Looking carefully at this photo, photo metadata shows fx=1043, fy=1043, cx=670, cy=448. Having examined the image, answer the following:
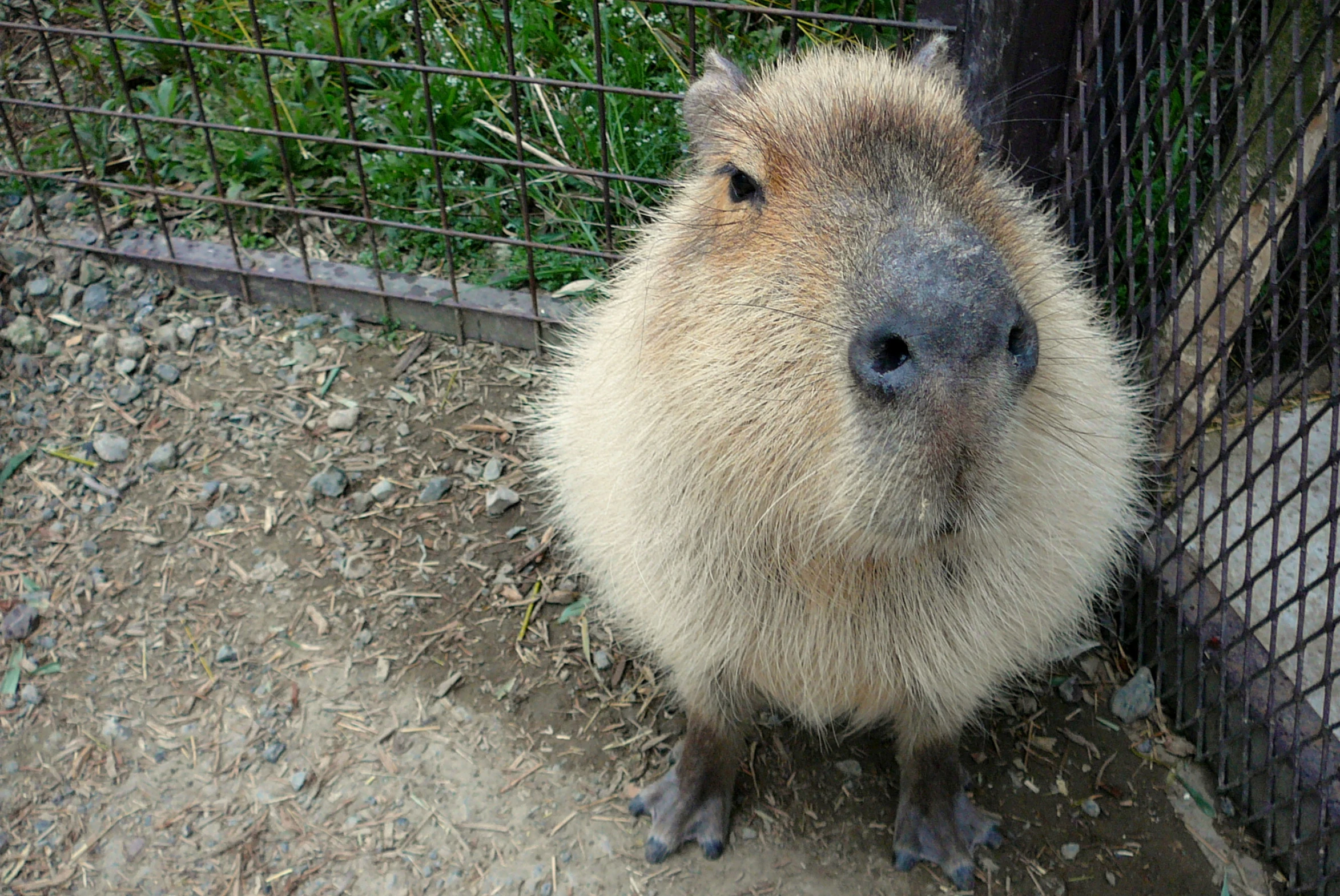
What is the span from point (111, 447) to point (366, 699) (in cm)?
127

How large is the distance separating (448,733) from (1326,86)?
244 centimetres

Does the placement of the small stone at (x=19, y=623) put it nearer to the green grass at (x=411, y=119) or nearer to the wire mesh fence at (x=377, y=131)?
the wire mesh fence at (x=377, y=131)

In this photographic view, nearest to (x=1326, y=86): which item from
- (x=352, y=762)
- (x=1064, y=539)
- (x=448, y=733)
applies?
(x=1064, y=539)

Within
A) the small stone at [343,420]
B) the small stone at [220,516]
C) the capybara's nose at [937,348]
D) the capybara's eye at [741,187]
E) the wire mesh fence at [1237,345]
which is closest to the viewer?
the capybara's nose at [937,348]

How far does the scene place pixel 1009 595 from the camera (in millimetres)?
2012

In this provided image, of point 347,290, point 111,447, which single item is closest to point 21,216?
point 111,447

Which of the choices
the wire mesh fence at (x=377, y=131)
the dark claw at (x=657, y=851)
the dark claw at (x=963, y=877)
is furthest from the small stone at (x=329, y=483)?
the dark claw at (x=963, y=877)

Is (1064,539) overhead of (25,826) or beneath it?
overhead

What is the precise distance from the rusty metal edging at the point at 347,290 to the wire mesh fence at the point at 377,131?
29mm

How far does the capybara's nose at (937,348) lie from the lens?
4.20 feet

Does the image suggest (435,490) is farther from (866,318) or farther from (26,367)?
(866,318)

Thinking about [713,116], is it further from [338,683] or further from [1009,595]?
[338,683]

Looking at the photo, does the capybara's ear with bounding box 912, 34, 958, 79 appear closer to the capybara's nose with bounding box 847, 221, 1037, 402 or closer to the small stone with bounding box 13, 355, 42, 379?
the capybara's nose with bounding box 847, 221, 1037, 402

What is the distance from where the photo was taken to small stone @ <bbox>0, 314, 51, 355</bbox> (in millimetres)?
3535
